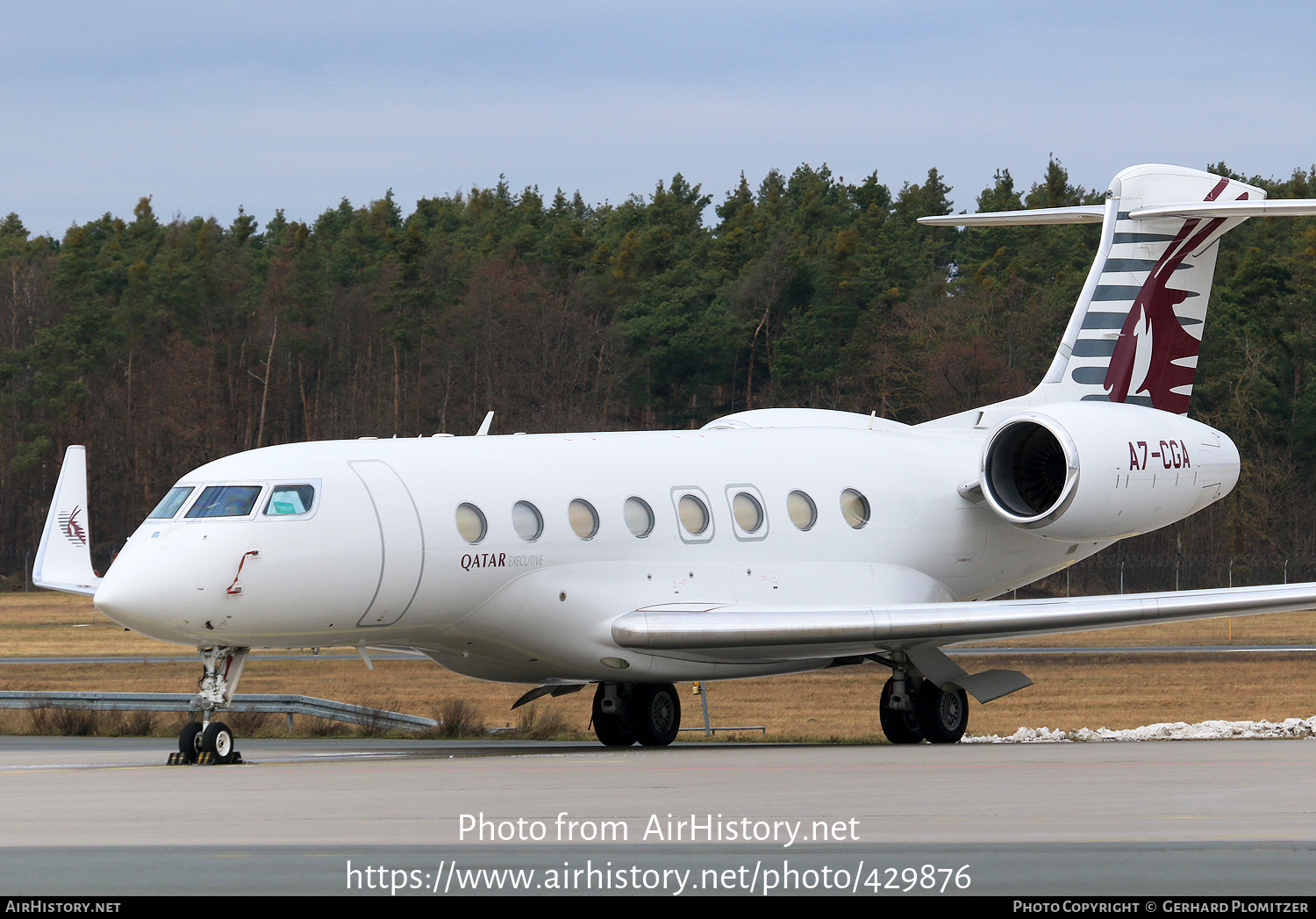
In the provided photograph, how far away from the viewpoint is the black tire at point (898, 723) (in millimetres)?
20953

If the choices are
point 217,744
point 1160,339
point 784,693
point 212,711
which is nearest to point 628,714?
point 212,711

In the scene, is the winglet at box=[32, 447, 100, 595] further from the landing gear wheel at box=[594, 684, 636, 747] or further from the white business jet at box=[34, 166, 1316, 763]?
the landing gear wheel at box=[594, 684, 636, 747]

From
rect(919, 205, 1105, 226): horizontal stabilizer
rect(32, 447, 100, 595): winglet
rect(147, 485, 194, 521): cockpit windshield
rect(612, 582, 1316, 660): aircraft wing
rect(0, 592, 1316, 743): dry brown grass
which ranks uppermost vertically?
rect(919, 205, 1105, 226): horizontal stabilizer

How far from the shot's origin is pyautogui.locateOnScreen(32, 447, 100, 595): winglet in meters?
22.7

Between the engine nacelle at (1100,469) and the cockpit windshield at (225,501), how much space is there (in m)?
9.39

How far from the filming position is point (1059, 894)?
737cm

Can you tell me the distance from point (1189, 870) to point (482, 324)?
86512mm

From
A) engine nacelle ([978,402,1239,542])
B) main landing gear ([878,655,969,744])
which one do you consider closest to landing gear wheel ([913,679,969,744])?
main landing gear ([878,655,969,744])

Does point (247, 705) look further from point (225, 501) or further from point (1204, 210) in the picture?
point (1204, 210)

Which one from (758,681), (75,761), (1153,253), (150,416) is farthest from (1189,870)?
(150,416)

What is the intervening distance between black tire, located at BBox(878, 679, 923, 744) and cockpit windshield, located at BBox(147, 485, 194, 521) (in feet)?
27.3

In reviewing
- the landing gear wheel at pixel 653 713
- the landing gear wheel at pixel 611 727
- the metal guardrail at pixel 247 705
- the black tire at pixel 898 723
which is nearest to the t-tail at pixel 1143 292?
the black tire at pixel 898 723
